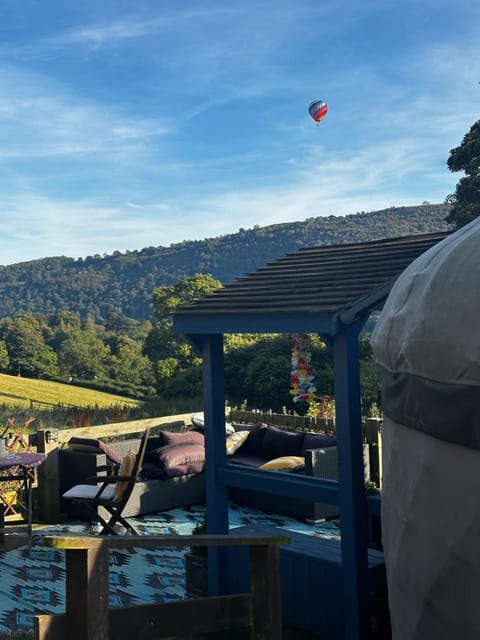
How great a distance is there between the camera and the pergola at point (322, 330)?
178 inches

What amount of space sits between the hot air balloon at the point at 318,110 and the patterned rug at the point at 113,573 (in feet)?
51.4

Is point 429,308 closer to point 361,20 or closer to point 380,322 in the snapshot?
point 380,322

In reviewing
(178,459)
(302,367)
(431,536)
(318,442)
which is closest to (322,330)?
(431,536)

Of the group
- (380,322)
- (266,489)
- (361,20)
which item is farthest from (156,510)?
(361,20)

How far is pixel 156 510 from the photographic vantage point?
8.55 metres

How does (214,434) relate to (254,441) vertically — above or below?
above

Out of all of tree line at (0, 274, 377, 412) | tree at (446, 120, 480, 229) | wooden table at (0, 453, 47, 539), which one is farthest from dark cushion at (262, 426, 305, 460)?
tree at (446, 120, 480, 229)

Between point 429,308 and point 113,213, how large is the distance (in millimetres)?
87121

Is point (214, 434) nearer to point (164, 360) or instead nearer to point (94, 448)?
point (94, 448)

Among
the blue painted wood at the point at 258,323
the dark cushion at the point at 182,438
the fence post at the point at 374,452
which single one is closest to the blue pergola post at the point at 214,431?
the blue painted wood at the point at 258,323

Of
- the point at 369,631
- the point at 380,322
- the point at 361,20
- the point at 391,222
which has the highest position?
the point at 391,222

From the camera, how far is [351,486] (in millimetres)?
4539

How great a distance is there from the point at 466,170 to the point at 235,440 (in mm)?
20467

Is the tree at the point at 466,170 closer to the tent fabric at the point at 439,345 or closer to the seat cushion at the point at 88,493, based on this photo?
the seat cushion at the point at 88,493
